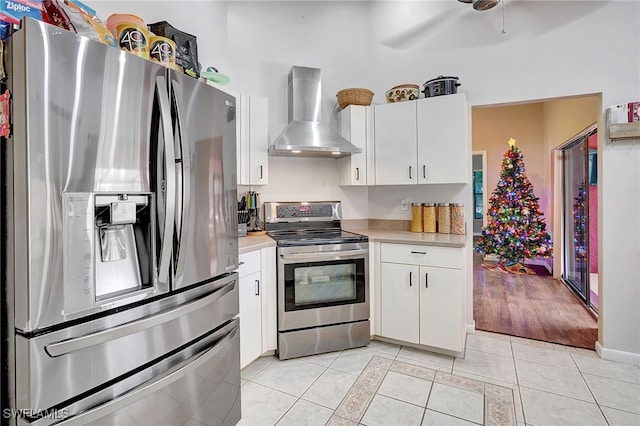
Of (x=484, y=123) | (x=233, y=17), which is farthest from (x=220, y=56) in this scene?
(x=484, y=123)

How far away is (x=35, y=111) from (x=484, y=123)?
22.9ft

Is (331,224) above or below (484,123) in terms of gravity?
below

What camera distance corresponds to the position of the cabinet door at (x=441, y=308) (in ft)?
8.15

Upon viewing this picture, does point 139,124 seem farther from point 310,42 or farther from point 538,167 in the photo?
point 538,167

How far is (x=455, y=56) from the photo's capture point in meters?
3.01

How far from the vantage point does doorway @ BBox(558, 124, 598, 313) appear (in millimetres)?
3582

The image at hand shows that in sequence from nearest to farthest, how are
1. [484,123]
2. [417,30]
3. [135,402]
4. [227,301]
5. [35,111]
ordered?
[35,111]
[135,402]
[227,301]
[417,30]
[484,123]

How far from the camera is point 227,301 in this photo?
1.70 metres

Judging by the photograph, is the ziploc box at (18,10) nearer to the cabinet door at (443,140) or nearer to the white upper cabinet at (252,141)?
the white upper cabinet at (252,141)

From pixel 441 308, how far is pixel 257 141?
6.69 ft

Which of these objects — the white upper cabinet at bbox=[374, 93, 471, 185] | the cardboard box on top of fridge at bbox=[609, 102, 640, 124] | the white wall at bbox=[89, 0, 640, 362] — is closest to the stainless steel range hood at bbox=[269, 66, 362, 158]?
the white wall at bbox=[89, 0, 640, 362]

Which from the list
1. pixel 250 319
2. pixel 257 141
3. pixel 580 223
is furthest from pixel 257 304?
pixel 580 223

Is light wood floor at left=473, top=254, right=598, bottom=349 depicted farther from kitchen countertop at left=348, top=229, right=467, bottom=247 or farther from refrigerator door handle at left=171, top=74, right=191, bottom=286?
refrigerator door handle at left=171, top=74, right=191, bottom=286

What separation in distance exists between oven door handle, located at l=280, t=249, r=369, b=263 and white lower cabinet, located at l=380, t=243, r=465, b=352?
0.22 metres
